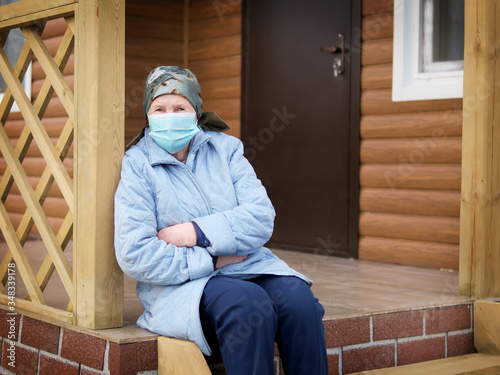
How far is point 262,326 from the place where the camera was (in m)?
1.97

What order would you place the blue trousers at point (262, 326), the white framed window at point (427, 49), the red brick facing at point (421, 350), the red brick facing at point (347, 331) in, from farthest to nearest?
the white framed window at point (427, 49) → the red brick facing at point (421, 350) → the red brick facing at point (347, 331) → the blue trousers at point (262, 326)

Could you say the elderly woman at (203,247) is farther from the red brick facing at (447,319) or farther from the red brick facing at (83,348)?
the red brick facing at (447,319)

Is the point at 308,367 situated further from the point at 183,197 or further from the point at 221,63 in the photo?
the point at 221,63

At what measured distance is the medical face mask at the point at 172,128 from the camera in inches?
87.1

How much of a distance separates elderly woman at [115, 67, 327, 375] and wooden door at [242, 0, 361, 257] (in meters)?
2.02

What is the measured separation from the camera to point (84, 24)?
7.44ft

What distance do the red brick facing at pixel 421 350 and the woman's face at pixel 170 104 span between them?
50.9 inches

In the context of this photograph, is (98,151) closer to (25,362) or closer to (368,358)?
(25,362)

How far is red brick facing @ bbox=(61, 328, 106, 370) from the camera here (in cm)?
218

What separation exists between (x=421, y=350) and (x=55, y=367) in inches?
56.7

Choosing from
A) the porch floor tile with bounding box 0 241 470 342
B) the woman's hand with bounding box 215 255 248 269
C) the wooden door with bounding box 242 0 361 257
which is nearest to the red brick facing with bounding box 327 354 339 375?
the porch floor tile with bounding box 0 241 470 342

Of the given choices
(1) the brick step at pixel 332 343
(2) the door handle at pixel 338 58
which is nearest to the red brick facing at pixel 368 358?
(1) the brick step at pixel 332 343

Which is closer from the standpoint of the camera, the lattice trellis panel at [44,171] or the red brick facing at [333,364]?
the lattice trellis panel at [44,171]

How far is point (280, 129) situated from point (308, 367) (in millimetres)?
2790
